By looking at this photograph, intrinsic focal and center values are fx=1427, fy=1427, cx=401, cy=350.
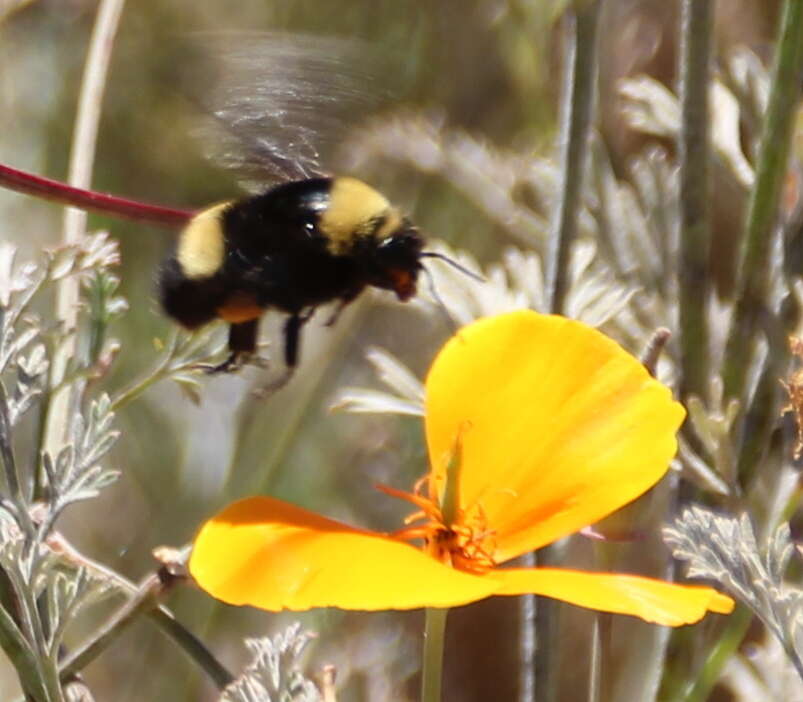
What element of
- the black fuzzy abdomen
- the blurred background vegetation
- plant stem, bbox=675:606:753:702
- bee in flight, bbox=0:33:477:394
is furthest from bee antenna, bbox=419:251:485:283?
the blurred background vegetation

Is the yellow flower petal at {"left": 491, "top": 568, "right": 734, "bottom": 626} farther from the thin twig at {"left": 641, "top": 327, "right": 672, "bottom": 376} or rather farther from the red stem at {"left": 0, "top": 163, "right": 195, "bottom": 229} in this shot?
the red stem at {"left": 0, "top": 163, "right": 195, "bottom": 229}

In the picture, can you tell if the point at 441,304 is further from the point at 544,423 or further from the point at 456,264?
the point at 544,423

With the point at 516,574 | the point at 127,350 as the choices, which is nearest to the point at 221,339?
the point at 516,574

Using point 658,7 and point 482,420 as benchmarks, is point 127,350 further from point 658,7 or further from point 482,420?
point 482,420

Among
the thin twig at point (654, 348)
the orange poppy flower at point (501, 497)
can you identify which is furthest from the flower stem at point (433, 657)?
the thin twig at point (654, 348)

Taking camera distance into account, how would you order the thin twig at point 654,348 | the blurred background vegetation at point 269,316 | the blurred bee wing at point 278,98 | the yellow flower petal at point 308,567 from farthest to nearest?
the blurred background vegetation at point 269,316 → the blurred bee wing at point 278,98 → the thin twig at point 654,348 → the yellow flower petal at point 308,567

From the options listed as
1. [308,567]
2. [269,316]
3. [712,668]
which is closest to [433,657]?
[308,567]

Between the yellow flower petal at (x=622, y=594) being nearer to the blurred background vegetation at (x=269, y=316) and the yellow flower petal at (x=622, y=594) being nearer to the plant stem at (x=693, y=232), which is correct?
the plant stem at (x=693, y=232)
